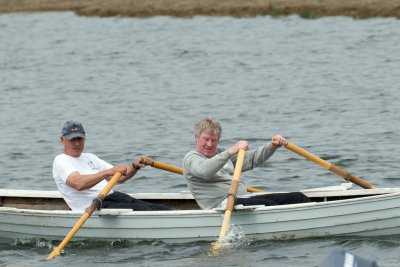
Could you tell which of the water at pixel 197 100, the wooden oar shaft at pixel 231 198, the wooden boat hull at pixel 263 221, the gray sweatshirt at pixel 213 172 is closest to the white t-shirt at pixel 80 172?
the wooden boat hull at pixel 263 221

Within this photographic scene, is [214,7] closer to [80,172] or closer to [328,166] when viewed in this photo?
[328,166]

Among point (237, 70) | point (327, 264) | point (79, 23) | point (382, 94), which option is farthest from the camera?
point (79, 23)

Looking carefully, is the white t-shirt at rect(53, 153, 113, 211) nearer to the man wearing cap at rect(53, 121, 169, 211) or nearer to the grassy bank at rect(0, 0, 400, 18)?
the man wearing cap at rect(53, 121, 169, 211)

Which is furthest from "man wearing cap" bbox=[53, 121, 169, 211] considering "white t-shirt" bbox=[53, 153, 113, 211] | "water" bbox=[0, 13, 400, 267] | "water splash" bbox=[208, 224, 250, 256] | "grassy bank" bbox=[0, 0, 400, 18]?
"grassy bank" bbox=[0, 0, 400, 18]

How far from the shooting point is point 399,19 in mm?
39469

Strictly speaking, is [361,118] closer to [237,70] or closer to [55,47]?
[237,70]

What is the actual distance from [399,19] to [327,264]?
3132cm

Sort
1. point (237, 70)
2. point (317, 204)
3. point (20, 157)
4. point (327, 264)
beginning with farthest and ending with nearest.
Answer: point (237, 70) < point (20, 157) < point (317, 204) < point (327, 264)

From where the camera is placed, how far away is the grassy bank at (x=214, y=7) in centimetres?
4047

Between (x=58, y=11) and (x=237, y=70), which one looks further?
(x=58, y=11)

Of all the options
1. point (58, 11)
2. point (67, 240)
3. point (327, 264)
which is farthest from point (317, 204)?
point (58, 11)

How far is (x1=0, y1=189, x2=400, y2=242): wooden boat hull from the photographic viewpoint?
525 inches

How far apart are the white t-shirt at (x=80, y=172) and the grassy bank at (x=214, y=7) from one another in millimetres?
26962

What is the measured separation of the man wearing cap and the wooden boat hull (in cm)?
24
